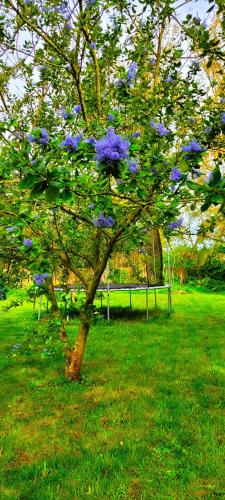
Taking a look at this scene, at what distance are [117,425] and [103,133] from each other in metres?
2.62

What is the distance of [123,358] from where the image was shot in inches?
242

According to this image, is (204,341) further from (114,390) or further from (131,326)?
(114,390)

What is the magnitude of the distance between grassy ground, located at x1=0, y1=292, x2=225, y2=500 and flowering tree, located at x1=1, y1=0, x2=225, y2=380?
2.36 ft

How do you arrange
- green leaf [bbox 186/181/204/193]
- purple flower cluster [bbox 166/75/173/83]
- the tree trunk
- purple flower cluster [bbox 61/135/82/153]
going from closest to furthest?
green leaf [bbox 186/181/204/193], purple flower cluster [bbox 61/135/82/153], purple flower cluster [bbox 166/75/173/83], the tree trunk

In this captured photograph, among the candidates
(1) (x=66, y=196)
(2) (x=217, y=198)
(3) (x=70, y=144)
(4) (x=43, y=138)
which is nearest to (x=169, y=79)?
(4) (x=43, y=138)

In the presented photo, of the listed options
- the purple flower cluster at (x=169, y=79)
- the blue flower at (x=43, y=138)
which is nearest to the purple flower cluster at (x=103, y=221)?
the blue flower at (x=43, y=138)

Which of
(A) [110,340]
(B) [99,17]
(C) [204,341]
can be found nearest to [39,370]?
(A) [110,340]

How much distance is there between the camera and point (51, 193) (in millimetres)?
1327

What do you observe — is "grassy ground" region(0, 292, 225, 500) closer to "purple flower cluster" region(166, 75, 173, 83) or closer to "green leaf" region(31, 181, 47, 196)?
"green leaf" region(31, 181, 47, 196)

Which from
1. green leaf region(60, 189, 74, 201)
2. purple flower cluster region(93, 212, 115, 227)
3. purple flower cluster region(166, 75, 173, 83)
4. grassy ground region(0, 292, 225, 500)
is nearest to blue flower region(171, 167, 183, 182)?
green leaf region(60, 189, 74, 201)

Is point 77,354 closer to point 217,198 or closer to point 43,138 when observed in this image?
point 43,138

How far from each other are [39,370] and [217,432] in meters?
2.79

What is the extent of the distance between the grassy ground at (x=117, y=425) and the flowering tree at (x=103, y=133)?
0.72m

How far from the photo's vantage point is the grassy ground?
9.32ft
